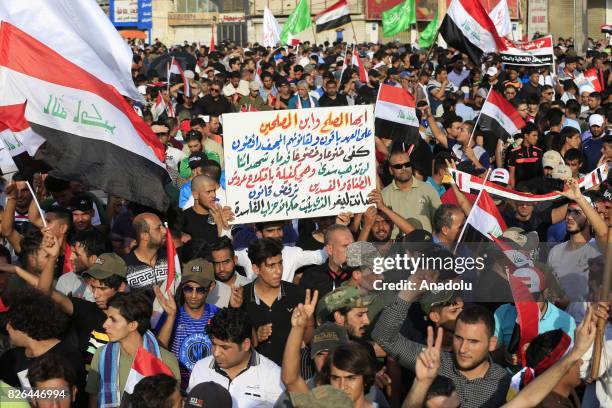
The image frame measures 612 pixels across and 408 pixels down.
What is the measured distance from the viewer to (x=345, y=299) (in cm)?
606

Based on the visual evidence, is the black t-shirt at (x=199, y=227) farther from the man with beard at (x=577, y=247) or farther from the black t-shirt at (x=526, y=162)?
the black t-shirt at (x=526, y=162)

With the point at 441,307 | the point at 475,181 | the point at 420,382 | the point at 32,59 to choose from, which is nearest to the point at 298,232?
the point at 475,181

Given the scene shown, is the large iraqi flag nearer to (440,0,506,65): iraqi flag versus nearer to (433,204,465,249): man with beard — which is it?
(433,204,465,249): man with beard

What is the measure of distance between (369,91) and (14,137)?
9.84m

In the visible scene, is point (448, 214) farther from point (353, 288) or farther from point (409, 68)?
point (409, 68)

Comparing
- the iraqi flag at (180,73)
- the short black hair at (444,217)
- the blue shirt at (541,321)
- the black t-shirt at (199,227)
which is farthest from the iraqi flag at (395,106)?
the iraqi flag at (180,73)

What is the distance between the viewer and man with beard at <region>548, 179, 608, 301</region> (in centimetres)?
657

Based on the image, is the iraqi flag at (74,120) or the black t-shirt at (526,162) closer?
the iraqi flag at (74,120)

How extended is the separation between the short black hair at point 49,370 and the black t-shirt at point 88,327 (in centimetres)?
83

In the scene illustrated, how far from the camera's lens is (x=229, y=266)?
23.4ft

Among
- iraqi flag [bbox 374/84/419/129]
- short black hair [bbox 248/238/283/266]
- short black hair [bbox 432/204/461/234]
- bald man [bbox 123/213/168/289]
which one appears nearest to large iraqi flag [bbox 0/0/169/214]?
bald man [bbox 123/213/168/289]

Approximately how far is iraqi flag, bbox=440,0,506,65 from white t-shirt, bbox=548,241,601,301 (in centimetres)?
814

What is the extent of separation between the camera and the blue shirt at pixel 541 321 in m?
6.05

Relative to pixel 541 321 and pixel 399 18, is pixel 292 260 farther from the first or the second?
pixel 399 18
